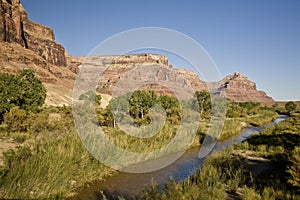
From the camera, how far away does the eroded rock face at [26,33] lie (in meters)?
126

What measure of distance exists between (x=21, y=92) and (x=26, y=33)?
164 meters

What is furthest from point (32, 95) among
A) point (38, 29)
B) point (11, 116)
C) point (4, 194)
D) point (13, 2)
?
point (38, 29)

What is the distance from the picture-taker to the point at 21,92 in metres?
22.7

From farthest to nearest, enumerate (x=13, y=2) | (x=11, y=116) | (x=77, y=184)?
(x=13, y=2), (x=11, y=116), (x=77, y=184)

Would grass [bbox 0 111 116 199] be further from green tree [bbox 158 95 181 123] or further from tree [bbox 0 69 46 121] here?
green tree [bbox 158 95 181 123]

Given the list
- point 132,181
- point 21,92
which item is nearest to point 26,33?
point 21,92

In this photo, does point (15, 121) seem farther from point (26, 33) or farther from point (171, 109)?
point (26, 33)

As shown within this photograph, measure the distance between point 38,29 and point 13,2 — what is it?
3055cm

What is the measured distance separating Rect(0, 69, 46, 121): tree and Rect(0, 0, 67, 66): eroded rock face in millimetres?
116126

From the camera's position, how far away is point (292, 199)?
595cm

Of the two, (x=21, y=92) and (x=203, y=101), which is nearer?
(x=21, y=92)

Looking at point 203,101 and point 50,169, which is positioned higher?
point 203,101

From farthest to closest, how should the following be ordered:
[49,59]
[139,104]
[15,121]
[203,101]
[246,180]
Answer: [49,59] < [203,101] < [139,104] < [15,121] < [246,180]

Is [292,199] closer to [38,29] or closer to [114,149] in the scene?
[114,149]
